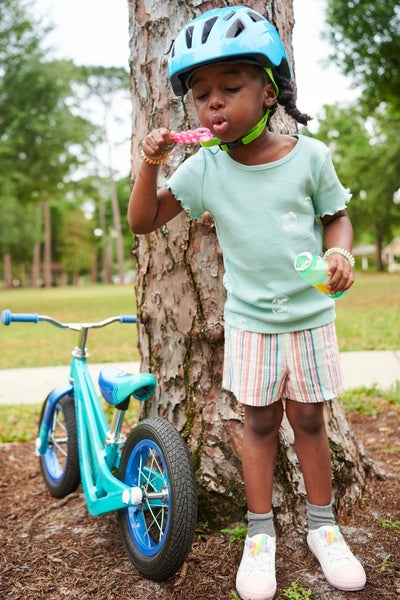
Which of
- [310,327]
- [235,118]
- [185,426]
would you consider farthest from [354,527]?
[235,118]

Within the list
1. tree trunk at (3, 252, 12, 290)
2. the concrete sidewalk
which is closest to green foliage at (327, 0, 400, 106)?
the concrete sidewalk

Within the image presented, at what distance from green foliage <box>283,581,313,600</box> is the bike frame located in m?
0.56

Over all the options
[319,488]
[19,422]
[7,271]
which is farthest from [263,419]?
[7,271]

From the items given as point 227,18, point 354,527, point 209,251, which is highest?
point 227,18

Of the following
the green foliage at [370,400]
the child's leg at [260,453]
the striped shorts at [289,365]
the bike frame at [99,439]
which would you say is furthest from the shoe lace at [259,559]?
the green foliage at [370,400]

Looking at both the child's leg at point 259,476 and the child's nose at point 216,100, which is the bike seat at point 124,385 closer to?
the child's leg at point 259,476

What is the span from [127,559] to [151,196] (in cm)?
147

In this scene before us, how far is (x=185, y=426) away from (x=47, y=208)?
55.3 metres

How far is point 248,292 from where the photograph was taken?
2.09m

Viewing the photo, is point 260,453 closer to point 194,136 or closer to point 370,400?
point 194,136

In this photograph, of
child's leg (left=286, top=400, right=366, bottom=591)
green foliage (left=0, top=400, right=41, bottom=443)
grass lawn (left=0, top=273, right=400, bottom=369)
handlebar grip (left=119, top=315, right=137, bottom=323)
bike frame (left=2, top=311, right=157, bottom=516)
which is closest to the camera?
child's leg (left=286, top=400, right=366, bottom=591)

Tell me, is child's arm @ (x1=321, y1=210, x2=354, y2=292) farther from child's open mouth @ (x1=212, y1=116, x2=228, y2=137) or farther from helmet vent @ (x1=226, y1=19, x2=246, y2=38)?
helmet vent @ (x1=226, y1=19, x2=246, y2=38)

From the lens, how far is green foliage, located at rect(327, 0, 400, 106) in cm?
1656

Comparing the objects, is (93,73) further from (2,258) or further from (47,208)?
(2,258)
